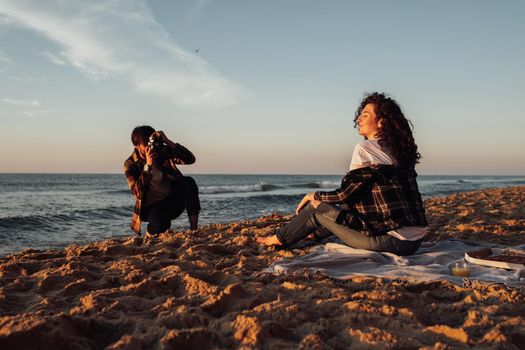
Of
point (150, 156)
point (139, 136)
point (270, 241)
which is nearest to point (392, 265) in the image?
point (270, 241)

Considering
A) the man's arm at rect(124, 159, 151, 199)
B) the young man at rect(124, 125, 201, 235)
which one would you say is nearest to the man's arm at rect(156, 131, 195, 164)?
the young man at rect(124, 125, 201, 235)

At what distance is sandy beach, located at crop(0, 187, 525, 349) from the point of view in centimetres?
196

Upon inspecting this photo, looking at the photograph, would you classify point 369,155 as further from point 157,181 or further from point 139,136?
point 139,136

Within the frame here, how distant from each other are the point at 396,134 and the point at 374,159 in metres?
0.30

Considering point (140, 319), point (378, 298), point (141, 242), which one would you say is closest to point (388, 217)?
point (378, 298)

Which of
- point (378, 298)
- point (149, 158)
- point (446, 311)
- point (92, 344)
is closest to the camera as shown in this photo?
point (92, 344)

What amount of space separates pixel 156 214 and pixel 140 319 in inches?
135

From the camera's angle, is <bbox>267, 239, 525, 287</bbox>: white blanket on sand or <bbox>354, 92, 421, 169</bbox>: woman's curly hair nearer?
<bbox>267, 239, 525, 287</bbox>: white blanket on sand

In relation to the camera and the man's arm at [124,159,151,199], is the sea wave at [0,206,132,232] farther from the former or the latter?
the camera

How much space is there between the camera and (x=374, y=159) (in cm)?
349

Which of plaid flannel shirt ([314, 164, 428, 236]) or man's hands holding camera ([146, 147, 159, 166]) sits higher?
man's hands holding camera ([146, 147, 159, 166])

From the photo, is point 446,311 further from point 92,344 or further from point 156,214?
point 156,214

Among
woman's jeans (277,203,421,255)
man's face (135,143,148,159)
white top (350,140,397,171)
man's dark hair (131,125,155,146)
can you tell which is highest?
man's dark hair (131,125,155,146)

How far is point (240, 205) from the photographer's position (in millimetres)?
14703
